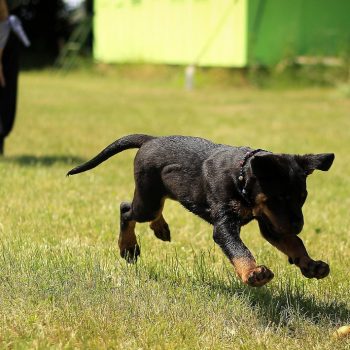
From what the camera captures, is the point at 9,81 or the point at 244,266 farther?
the point at 9,81

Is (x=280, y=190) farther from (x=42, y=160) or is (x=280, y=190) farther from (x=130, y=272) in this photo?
(x=42, y=160)

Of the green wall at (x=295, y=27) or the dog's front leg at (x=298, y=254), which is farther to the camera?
the green wall at (x=295, y=27)

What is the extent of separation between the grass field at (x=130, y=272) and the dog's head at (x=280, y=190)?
53 cm

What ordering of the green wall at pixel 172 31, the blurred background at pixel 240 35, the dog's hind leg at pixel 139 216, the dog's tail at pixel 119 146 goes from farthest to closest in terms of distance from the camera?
the green wall at pixel 172 31 → the blurred background at pixel 240 35 → the dog's tail at pixel 119 146 → the dog's hind leg at pixel 139 216

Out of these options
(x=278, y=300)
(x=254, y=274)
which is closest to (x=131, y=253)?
(x=278, y=300)

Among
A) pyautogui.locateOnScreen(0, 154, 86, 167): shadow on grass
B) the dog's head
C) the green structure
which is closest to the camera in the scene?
the dog's head

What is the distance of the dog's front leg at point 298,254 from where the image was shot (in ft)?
14.4

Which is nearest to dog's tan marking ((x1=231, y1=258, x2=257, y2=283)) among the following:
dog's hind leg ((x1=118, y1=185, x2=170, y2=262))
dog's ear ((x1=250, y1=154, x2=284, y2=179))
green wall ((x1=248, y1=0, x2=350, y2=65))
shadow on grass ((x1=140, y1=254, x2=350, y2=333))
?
shadow on grass ((x1=140, y1=254, x2=350, y2=333))

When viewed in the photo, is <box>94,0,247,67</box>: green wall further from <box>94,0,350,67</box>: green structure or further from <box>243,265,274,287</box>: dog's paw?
<box>243,265,274,287</box>: dog's paw

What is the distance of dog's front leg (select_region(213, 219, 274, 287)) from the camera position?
13.6 feet

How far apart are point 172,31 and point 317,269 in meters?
21.7

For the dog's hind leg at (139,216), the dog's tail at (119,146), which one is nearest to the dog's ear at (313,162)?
the dog's hind leg at (139,216)

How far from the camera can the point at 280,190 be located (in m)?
4.27

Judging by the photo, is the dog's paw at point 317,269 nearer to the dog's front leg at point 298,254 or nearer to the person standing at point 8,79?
the dog's front leg at point 298,254
